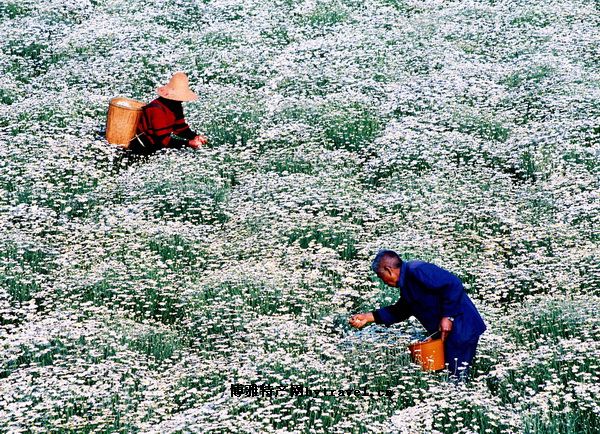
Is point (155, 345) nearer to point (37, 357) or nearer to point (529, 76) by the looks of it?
point (37, 357)

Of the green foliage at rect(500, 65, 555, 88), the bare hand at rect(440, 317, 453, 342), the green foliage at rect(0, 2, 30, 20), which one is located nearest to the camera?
the bare hand at rect(440, 317, 453, 342)

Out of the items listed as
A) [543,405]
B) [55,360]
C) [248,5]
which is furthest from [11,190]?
[248,5]

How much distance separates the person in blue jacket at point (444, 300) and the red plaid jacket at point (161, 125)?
5016 millimetres

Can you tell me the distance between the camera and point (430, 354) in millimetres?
6074

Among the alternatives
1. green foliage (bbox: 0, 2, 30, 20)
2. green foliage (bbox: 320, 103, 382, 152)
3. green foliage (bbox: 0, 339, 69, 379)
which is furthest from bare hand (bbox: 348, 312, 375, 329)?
green foliage (bbox: 0, 2, 30, 20)

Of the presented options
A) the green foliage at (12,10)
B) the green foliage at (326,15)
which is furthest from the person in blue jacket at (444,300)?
the green foliage at (12,10)

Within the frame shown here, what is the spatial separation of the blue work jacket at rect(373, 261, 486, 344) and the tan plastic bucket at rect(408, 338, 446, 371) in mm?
106

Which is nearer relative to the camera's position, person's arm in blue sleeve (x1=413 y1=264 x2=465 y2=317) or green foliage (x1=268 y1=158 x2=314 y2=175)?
person's arm in blue sleeve (x1=413 y1=264 x2=465 y2=317)

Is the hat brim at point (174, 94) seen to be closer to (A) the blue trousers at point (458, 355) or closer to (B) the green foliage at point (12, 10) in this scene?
(A) the blue trousers at point (458, 355)

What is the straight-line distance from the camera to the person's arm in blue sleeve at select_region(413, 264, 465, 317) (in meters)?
6.08

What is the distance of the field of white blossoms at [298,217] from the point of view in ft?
19.3

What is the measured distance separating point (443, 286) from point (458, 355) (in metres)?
0.53

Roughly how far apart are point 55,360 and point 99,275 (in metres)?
1.37

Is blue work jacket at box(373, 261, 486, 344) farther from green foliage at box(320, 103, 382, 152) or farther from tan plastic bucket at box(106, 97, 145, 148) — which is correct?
tan plastic bucket at box(106, 97, 145, 148)
